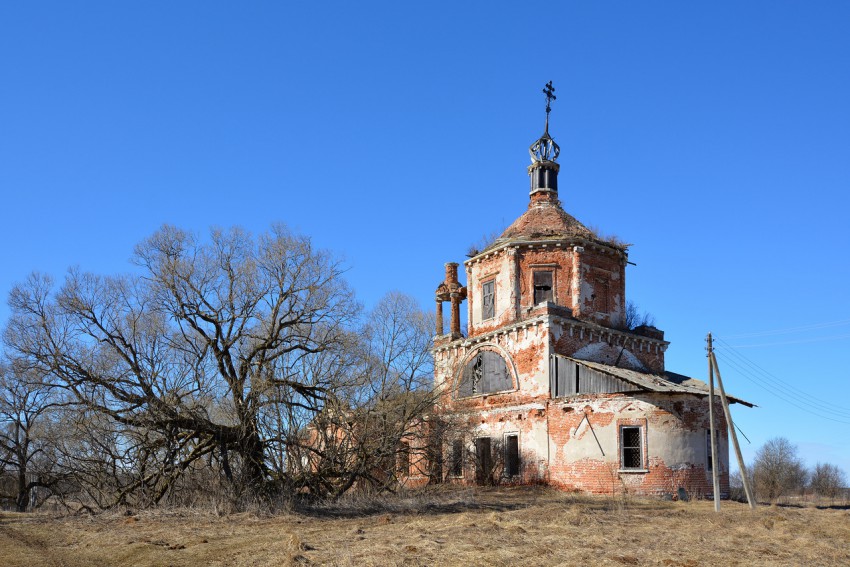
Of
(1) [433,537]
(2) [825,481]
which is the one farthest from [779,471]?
(1) [433,537]

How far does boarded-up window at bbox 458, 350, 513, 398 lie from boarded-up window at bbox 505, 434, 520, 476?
1998 mm

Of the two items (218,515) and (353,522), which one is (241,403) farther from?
(353,522)

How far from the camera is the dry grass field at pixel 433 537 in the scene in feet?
40.0

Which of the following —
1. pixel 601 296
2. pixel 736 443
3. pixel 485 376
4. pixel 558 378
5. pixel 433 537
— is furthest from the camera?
pixel 485 376

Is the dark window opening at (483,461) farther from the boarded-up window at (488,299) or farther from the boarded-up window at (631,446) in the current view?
the boarded-up window at (631,446)

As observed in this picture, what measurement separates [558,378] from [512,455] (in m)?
3.76

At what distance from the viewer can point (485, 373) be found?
30469 millimetres

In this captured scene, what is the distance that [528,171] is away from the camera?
34.3 metres

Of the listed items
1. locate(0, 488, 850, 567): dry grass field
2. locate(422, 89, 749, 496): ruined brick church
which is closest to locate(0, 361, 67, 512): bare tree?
locate(0, 488, 850, 567): dry grass field

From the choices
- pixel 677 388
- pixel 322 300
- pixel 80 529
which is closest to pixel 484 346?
pixel 677 388

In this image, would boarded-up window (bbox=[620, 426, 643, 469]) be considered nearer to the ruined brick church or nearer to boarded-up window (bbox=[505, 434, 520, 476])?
the ruined brick church

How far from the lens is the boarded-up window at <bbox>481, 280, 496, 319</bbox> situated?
3103cm

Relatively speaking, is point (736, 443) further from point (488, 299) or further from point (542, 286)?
point (488, 299)

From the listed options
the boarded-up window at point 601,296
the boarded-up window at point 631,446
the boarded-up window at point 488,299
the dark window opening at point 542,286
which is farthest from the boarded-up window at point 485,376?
the boarded-up window at point 631,446
